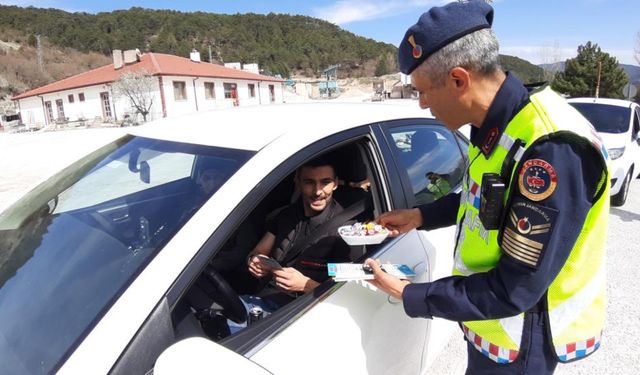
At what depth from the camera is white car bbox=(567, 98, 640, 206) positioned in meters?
5.67

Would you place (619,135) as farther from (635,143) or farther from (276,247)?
(276,247)

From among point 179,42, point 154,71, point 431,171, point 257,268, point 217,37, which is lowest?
point 257,268

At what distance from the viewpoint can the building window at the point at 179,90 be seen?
38.4m

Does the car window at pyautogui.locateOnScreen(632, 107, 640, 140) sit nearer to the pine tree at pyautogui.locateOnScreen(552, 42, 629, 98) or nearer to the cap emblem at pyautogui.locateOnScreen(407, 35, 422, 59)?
the cap emblem at pyautogui.locateOnScreen(407, 35, 422, 59)

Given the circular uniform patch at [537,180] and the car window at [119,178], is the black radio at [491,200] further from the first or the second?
the car window at [119,178]

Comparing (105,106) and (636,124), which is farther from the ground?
(105,106)

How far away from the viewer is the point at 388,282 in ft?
4.30

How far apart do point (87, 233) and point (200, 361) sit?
2.76ft

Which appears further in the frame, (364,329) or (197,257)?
(364,329)

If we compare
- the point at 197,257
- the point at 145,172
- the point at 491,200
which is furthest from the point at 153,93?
the point at 491,200

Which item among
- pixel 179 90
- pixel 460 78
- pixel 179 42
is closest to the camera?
pixel 460 78

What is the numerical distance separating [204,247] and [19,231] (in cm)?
95

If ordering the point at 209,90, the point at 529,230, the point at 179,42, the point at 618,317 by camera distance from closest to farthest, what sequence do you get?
the point at 529,230 → the point at 618,317 → the point at 209,90 → the point at 179,42

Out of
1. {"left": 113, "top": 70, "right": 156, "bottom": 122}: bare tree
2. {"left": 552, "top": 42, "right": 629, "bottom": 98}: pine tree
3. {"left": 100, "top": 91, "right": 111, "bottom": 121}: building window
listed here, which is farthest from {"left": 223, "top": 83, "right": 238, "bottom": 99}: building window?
{"left": 552, "top": 42, "right": 629, "bottom": 98}: pine tree
